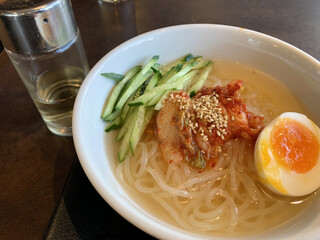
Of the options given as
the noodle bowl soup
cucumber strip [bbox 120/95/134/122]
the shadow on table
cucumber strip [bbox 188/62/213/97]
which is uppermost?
cucumber strip [bbox 120/95/134/122]

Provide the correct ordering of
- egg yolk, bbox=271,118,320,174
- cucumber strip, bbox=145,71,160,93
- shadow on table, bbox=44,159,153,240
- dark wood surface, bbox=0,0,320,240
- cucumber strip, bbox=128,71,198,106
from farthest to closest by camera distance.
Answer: cucumber strip, bbox=145,71,160,93
cucumber strip, bbox=128,71,198,106
dark wood surface, bbox=0,0,320,240
egg yolk, bbox=271,118,320,174
shadow on table, bbox=44,159,153,240

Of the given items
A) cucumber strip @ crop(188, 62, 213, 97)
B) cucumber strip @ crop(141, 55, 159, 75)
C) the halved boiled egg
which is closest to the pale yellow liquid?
cucumber strip @ crop(141, 55, 159, 75)

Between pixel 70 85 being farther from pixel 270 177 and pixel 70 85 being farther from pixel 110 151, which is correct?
pixel 270 177

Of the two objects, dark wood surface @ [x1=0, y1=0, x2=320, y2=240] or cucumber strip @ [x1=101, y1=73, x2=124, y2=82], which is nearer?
dark wood surface @ [x1=0, y1=0, x2=320, y2=240]

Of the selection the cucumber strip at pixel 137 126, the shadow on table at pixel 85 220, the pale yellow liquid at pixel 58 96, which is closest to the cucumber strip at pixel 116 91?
the cucumber strip at pixel 137 126

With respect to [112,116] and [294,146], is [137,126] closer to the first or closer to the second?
[112,116]

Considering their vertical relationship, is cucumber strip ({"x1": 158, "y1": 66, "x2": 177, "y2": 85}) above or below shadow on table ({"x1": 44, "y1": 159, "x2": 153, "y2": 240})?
above

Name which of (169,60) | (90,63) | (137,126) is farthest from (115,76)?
(90,63)

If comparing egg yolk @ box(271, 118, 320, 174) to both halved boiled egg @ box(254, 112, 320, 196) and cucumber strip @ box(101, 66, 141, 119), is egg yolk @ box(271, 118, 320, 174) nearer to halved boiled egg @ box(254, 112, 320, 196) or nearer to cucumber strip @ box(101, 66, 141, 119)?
halved boiled egg @ box(254, 112, 320, 196)
